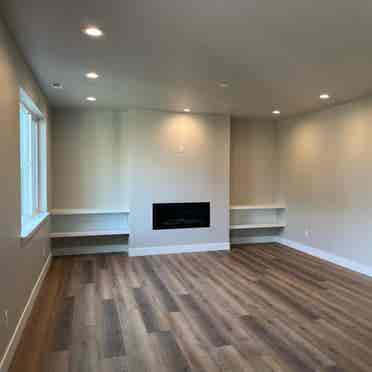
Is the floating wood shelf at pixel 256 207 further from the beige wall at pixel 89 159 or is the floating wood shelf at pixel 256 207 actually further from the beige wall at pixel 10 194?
the beige wall at pixel 10 194

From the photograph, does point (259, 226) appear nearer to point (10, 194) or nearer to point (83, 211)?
point (83, 211)

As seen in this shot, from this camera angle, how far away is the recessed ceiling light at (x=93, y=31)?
2.49 m

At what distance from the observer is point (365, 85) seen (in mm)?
4055

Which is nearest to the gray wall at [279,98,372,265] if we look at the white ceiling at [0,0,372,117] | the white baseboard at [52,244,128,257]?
the white ceiling at [0,0,372,117]

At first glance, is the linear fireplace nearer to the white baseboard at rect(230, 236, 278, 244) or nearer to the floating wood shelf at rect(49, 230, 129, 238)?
the floating wood shelf at rect(49, 230, 129, 238)

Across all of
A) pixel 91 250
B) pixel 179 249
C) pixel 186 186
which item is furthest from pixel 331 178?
pixel 91 250

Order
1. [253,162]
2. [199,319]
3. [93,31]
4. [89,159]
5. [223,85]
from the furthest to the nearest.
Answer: [253,162] → [89,159] → [223,85] → [199,319] → [93,31]

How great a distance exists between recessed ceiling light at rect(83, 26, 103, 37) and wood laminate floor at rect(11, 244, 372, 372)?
2.53 m

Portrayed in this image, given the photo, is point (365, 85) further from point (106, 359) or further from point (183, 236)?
point (106, 359)

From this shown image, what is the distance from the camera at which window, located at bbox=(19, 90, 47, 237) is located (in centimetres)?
387

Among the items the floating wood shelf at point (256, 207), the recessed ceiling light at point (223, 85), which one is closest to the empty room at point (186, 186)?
the recessed ceiling light at point (223, 85)

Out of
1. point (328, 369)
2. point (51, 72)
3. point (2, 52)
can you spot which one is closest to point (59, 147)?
point (51, 72)

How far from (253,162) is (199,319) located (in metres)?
4.26

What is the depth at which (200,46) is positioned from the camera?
2.83 metres
